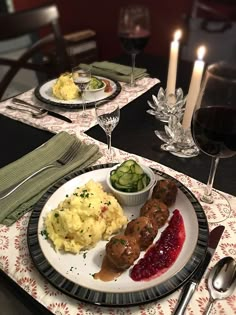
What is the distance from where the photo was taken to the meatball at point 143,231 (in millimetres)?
627

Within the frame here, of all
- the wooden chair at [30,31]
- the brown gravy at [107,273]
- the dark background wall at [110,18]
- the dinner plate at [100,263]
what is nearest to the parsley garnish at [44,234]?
the dinner plate at [100,263]

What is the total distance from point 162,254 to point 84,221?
6.3 inches

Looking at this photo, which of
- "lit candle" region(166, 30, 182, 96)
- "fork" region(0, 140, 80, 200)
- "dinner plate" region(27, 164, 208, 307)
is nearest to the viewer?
"dinner plate" region(27, 164, 208, 307)

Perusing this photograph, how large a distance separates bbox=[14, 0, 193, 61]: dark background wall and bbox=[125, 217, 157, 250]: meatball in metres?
2.44

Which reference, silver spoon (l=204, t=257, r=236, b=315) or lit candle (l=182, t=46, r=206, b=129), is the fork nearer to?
lit candle (l=182, t=46, r=206, b=129)

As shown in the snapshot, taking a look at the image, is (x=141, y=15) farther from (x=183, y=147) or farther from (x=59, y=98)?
(x=183, y=147)

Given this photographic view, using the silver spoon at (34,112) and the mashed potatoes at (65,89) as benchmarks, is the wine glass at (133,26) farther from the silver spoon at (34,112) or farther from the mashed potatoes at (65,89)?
the silver spoon at (34,112)

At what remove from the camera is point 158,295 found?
54cm

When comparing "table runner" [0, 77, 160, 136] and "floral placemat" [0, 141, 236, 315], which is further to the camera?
"table runner" [0, 77, 160, 136]

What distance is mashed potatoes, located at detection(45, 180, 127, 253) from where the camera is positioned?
63cm

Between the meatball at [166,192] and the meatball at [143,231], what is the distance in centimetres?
9

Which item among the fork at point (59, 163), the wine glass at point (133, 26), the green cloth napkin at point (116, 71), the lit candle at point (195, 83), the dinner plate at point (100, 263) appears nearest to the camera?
the dinner plate at point (100, 263)

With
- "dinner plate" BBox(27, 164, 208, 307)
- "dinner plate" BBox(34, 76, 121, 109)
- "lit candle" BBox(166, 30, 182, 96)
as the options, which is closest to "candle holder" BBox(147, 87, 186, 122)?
"lit candle" BBox(166, 30, 182, 96)

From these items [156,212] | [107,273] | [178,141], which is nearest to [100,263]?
[107,273]
